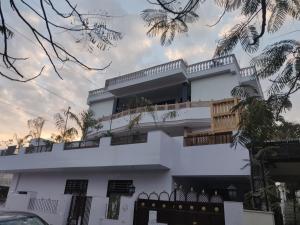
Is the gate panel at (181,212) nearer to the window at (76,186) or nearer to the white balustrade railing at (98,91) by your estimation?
the window at (76,186)

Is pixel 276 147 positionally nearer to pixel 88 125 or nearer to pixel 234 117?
pixel 234 117

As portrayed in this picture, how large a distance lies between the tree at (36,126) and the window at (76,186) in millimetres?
5096

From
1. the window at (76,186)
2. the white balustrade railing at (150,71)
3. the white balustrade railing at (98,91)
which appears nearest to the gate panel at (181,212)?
the window at (76,186)

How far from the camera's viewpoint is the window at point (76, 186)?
12.9 m

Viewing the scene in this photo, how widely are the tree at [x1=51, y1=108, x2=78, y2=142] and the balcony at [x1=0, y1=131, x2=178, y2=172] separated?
1.92 meters

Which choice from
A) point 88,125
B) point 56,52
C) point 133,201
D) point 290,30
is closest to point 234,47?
point 290,30

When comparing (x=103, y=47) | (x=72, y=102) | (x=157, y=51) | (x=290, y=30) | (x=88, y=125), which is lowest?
(x=103, y=47)

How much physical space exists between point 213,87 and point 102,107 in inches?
322

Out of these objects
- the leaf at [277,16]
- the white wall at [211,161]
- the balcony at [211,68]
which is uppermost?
the balcony at [211,68]

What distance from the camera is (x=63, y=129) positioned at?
16.0 metres

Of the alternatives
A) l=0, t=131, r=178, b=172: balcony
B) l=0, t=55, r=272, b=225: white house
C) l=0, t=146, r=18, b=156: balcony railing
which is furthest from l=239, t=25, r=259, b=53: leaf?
l=0, t=146, r=18, b=156: balcony railing

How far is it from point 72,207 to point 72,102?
24.6ft

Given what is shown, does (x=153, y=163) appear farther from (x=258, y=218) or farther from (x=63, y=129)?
(x=63, y=129)

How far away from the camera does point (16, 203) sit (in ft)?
38.5
